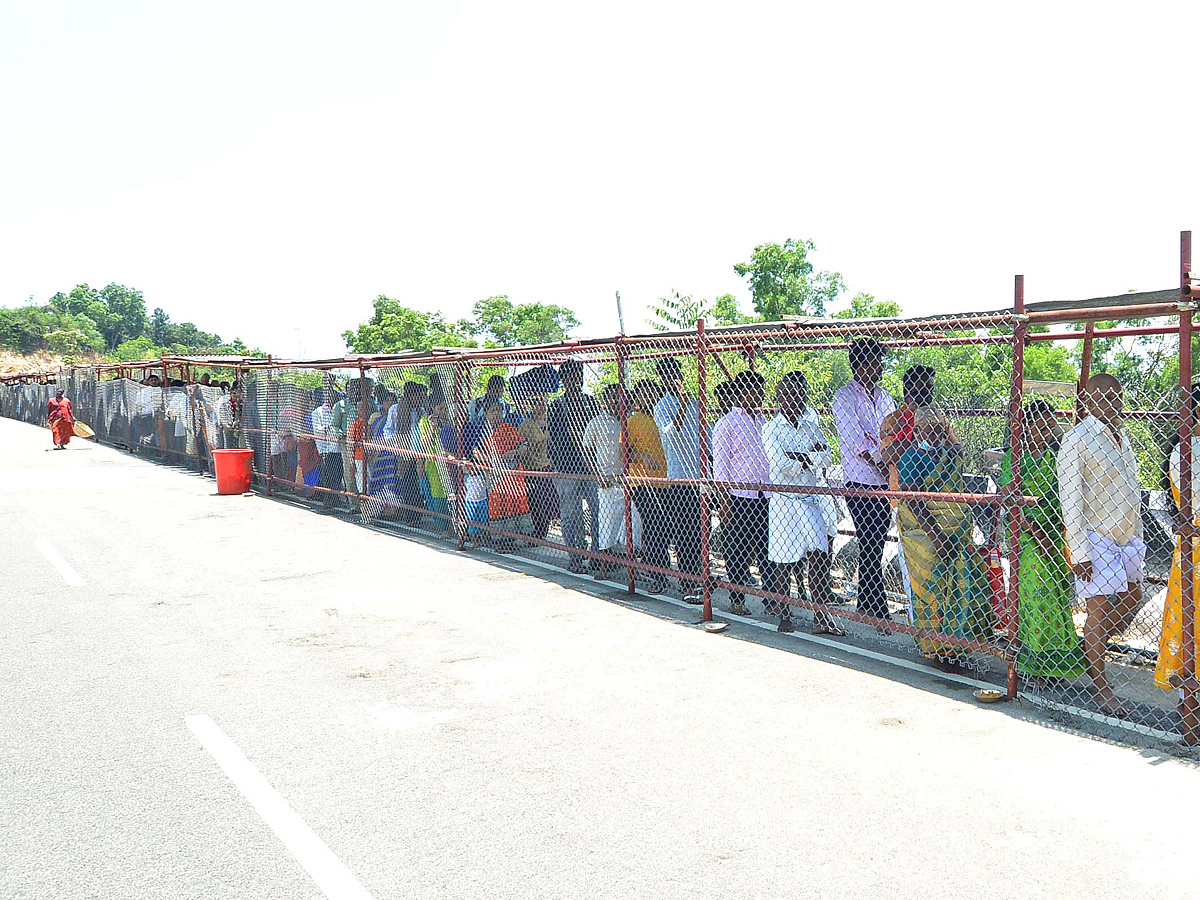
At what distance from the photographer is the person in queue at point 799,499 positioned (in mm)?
7027

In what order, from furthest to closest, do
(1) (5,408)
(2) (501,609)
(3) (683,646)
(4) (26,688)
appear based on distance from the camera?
(1) (5,408), (2) (501,609), (3) (683,646), (4) (26,688)

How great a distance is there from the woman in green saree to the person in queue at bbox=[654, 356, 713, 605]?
2.79m

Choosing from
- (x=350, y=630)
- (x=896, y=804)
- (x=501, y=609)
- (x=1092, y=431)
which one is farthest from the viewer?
(x=501, y=609)

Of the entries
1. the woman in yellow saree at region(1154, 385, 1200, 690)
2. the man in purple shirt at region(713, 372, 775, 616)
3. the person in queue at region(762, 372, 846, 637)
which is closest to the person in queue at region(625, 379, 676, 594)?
the man in purple shirt at region(713, 372, 775, 616)

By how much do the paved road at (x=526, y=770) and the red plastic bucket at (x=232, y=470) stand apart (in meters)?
8.66

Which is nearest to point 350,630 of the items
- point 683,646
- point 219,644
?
point 219,644

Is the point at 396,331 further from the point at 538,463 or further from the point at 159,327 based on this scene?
the point at 538,463

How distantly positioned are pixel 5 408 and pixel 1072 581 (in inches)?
2176

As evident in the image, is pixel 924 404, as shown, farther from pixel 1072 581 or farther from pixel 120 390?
pixel 120 390

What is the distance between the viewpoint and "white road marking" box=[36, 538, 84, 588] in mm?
9398

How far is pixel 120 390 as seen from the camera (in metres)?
27.1

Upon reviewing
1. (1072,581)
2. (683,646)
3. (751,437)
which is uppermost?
(751,437)

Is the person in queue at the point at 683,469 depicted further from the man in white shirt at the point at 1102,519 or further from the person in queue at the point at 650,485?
the man in white shirt at the point at 1102,519

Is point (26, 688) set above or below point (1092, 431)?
below
